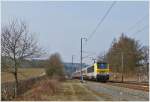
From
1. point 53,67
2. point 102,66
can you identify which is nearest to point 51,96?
point 102,66

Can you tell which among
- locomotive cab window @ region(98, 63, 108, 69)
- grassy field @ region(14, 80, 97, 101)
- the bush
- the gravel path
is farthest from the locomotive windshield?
grassy field @ region(14, 80, 97, 101)

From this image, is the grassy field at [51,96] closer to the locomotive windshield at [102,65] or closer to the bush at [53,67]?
the locomotive windshield at [102,65]

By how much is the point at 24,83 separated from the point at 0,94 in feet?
34.5

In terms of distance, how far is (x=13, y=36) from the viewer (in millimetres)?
27859

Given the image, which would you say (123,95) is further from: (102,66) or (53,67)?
(53,67)

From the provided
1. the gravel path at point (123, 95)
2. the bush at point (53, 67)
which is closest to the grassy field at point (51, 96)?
the gravel path at point (123, 95)

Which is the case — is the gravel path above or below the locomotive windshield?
below

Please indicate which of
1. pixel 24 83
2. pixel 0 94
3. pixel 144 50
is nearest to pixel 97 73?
pixel 24 83

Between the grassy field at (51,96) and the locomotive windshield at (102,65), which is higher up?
the locomotive windshield at (102,65)

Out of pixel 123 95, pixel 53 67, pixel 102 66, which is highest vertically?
pixel 53 67

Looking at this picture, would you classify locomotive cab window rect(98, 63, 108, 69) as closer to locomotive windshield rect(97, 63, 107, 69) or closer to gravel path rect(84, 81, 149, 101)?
locomotive windshield rect(97, 63, 107, 69)

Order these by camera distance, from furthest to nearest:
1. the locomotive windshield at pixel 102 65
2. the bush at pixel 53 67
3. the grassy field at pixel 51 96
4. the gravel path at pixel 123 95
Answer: the bush at pixel 53 67 < the locomotive windshield at pixel 102 65 < the gravel path at pixel 123 95 < the grassy field at pixel 51 96

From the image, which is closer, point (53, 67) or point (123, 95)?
point (123, 95)

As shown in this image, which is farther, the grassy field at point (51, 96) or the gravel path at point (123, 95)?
the gravel path at point (123, 95)
